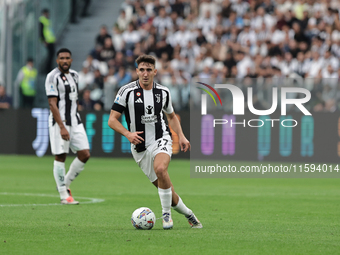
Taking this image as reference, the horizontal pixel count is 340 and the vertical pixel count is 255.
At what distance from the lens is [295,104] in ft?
66.3

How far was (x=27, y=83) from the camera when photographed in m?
24.2

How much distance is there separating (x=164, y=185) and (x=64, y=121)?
390cm

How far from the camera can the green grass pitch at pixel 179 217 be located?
6.74 metres

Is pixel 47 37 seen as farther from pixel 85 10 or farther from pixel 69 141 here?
pixel 69 141

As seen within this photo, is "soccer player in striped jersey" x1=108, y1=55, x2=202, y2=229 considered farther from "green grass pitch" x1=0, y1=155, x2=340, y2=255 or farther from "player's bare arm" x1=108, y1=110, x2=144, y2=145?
"green grass pitch" x1=0, y1=155, x2=340, y2=255

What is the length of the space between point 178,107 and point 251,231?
45.1 feet

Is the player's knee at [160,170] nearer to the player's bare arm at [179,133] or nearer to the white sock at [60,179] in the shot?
the player's bare arm at [179,133]

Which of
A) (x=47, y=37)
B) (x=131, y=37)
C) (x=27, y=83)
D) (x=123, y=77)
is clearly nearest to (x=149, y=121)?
(x=123, y=77)

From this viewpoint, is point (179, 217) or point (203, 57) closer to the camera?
point (179, 217)

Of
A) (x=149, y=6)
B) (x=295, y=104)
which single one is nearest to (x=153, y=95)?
(x=295, y=104)

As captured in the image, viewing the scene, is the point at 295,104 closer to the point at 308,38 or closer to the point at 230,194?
the point at 308,38

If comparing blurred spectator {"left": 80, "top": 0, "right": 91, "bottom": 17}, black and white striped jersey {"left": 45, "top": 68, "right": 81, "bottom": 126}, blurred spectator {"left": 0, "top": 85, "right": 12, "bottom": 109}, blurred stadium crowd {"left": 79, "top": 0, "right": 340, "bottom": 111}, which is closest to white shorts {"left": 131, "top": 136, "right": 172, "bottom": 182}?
black and white striped jersey {"left": 45, "top": 68, "right": 81, "bottom": 126}

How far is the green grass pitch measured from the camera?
6.74 metres

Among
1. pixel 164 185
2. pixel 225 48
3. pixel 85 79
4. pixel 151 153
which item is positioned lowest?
pixel 164 185
